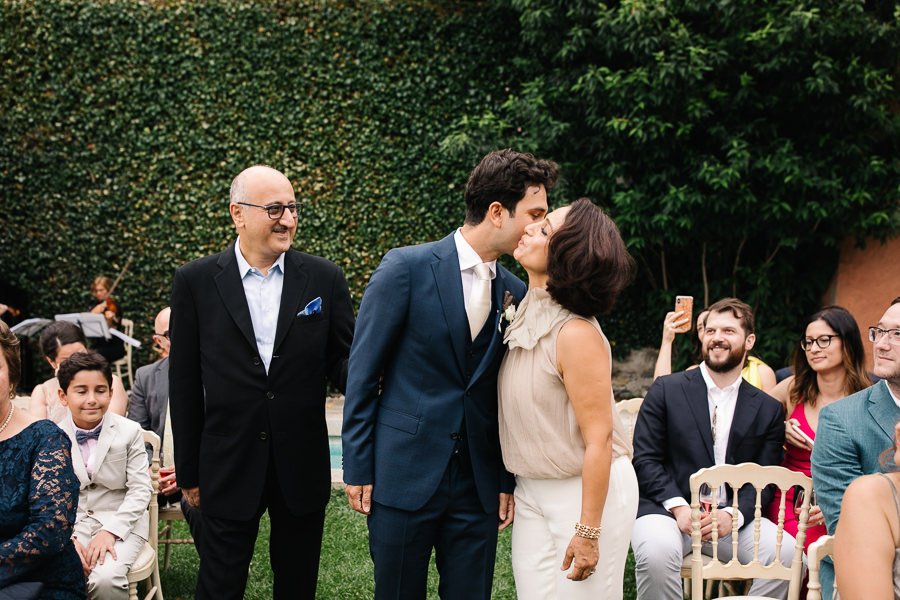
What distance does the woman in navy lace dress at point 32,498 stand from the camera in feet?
7.99

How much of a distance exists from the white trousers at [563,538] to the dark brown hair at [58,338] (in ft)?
11.2

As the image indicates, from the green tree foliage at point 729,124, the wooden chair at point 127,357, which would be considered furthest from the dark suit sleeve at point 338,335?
the wooden chair at point 127,357

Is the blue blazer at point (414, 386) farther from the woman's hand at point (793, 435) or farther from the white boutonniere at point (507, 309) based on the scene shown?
the woman's hand at point (793, 435)

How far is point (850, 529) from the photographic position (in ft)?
6.93

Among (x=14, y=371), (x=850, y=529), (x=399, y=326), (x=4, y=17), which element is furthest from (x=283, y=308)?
(x=4, y=17)

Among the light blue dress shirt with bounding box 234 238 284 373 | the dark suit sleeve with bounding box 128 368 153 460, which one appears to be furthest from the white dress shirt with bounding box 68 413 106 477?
the light blue dress shirt with bounding box 234 238 284 373

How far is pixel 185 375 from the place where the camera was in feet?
9.17

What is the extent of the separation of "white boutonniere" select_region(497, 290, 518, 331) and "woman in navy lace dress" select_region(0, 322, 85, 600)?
162 centimetres

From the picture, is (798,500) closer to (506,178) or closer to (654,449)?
(654,449)

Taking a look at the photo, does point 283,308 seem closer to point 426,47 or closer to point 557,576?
point 557,576

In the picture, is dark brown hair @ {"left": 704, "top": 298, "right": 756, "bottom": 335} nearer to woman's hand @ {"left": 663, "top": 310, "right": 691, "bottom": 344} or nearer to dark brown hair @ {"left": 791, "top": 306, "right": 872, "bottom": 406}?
dark brown hair @ {"left": 791, "top": 306, "right": 872, "bottom": 406}

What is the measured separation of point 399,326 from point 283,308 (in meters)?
0.72

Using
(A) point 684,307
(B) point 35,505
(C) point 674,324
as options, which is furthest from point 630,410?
(B) point 35,505

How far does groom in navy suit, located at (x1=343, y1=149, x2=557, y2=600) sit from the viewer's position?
7.66 ft
